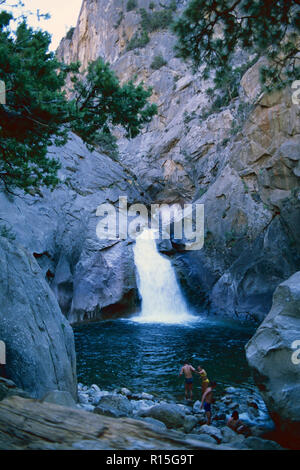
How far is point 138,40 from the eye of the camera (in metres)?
46.4

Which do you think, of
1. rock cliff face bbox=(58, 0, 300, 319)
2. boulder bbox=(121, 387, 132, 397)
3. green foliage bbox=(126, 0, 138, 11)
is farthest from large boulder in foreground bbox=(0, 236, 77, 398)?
green foliage bbox=(126, 0, 138, 11)

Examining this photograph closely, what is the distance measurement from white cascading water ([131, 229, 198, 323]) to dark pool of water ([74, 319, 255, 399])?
2276 millimetres

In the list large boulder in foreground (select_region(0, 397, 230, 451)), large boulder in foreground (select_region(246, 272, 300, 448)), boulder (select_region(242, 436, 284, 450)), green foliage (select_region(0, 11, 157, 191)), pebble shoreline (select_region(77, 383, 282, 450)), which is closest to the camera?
large boulder in foreground (select_region(0, 397, 230, 451))

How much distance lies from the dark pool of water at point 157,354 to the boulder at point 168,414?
1654mm

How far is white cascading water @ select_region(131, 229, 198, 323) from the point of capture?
1988cm

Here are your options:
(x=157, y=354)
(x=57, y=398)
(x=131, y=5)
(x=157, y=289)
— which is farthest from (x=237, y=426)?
(x=131, y=5)

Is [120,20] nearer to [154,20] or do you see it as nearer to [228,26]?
[154,20]

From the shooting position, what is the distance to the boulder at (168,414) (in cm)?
666

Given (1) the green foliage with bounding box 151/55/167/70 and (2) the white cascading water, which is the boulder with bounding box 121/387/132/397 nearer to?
(2) the white cascading water

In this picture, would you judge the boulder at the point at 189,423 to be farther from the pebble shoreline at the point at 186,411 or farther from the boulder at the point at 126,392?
the boulder at the point at 126,392

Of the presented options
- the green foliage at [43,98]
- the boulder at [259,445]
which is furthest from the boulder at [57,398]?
the green foliage at [43,98]

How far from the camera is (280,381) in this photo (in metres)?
6.01

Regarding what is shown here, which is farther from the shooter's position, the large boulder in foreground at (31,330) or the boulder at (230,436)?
the boulder at (230,436)

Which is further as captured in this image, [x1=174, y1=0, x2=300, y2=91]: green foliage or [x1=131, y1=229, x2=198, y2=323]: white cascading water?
[x1=131, y1=229, x2=198, y2=323]: white cascading water
